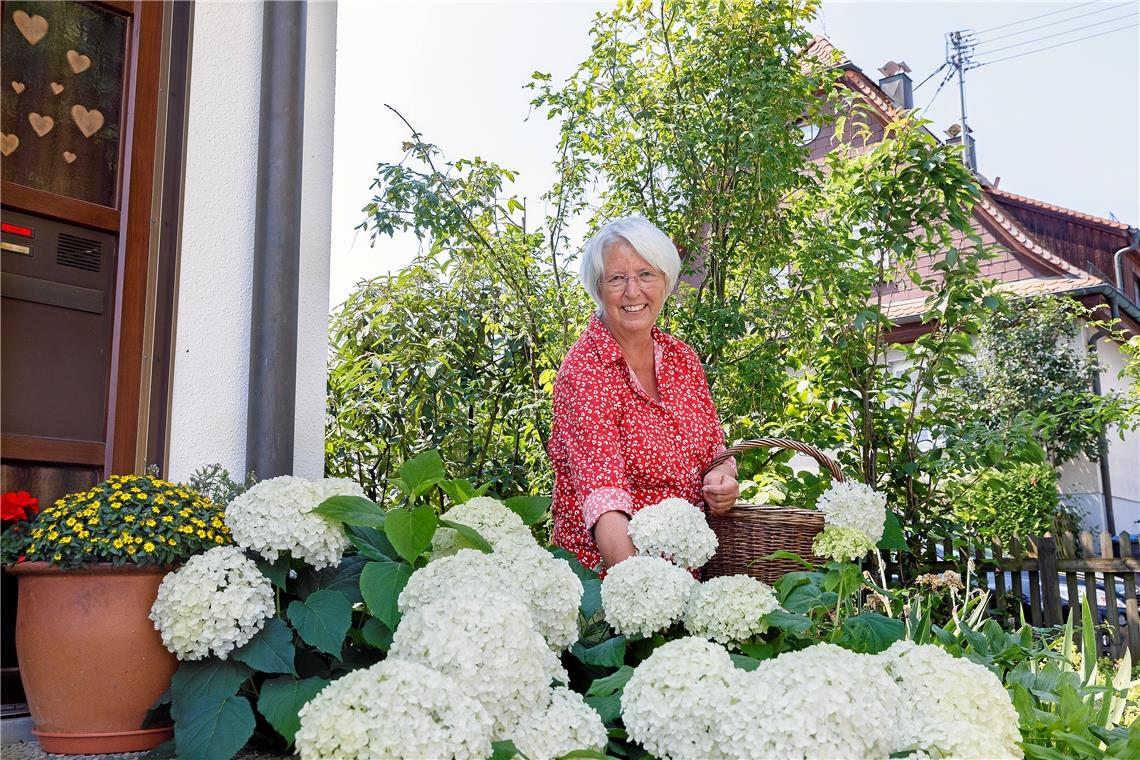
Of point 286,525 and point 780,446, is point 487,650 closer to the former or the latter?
point 286,525

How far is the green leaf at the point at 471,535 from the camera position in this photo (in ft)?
5.05

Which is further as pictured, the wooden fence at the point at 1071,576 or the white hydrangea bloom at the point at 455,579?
the wooden fence at the point at 1071,576

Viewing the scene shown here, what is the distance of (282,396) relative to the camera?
2.25 metres

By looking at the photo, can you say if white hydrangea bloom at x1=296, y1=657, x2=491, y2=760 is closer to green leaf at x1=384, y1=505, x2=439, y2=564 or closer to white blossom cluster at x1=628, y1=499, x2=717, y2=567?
green leaf at x1=384, y1=505, x2=439, y2=564

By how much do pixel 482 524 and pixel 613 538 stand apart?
0.47m

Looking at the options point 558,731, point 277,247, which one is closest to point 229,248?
Answer: point 277,247

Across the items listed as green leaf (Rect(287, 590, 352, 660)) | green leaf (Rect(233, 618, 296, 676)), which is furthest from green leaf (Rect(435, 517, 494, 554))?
green leaf (Rect(233, 618, 296, 676))

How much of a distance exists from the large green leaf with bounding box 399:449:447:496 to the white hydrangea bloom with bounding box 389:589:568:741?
0.41 m

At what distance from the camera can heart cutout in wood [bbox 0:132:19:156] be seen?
203 cm

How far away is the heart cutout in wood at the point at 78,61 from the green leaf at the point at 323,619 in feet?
4.96

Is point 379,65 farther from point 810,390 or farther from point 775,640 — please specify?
point 775,640

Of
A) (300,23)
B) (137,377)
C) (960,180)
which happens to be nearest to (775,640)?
(137,377)

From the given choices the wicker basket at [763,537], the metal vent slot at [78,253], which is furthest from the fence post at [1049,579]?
the metal vent slot at [78,253]

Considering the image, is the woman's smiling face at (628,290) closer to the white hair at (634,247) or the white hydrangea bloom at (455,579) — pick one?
the white hair at (634,247)
